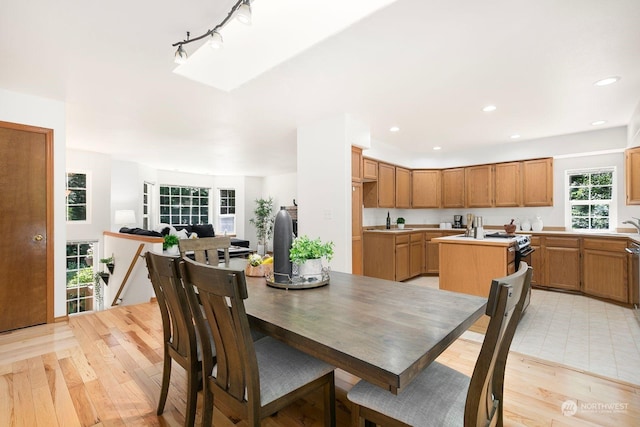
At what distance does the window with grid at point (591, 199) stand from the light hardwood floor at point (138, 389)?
3.77 meters

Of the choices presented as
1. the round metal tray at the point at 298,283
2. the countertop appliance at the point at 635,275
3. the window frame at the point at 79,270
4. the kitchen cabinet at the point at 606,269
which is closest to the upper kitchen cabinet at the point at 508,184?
the kitchen cabinet at the point at 606,269

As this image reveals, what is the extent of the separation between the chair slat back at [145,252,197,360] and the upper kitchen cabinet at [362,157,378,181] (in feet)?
11.9

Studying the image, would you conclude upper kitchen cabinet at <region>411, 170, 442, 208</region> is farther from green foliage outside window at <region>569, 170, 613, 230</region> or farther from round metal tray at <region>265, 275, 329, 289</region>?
round metal tray at <region>265, 275, 329, 289</region>

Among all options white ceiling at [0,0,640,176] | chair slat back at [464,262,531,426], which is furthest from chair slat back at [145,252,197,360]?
white ceiling at [0,0,640,176]

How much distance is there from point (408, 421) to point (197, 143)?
17.6 feet

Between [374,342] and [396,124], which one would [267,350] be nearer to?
[374,342]

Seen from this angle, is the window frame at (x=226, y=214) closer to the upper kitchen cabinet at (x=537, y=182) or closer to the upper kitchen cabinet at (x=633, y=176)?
the upper kitchen cabinet at (x=537, y=182)

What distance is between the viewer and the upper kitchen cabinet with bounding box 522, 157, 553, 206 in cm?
502

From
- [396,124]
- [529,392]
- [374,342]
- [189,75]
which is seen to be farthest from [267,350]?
[396,124]

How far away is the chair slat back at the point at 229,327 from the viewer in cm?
108

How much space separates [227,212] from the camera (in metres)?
9.51

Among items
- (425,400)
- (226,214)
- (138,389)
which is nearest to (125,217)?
(226,214)

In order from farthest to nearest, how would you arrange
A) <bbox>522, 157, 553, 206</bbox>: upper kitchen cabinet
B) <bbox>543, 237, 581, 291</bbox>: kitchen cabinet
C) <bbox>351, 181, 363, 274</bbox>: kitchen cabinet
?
<bbox>522, 157, 553, 206</bbox>: upper kitchen cabinet → <bbox>543, 237, 581, 291</bbox>: kitchen cabinet → <bbox>351, 181, 363, 274</bbox>: kitchen cabinet

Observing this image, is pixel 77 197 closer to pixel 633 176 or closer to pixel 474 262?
pixel 474 262
